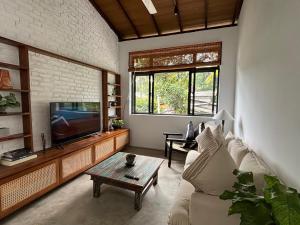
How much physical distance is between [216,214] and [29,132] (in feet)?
8.17

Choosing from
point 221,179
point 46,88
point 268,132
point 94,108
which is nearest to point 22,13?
point 46,88

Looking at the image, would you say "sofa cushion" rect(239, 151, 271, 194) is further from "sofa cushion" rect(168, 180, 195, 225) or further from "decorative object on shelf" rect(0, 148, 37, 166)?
"decorative object on shelf" rect(0, 148, 37, 166)

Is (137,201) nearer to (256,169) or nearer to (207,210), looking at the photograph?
(207,210)

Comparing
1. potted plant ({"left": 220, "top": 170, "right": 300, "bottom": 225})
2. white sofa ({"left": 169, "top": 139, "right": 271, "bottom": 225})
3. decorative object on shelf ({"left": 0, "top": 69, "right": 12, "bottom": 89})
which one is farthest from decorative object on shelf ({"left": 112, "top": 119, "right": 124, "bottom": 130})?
potted plant ({"left": 220, "top": 170, "right": 300, "bottom": 225})

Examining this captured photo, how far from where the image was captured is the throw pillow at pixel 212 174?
1.30m

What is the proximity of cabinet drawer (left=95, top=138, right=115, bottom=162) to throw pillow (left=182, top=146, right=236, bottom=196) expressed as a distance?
7.81 ft

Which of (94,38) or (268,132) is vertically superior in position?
(94,38)

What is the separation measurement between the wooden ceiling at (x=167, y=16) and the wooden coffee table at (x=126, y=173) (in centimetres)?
311

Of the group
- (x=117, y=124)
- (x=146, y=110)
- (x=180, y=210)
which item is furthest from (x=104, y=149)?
(x=180, y=210)

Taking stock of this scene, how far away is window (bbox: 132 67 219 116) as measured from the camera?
419cm

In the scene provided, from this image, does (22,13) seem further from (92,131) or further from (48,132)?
(92,131)

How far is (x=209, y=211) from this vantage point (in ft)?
3.95

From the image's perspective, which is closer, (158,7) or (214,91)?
(158,7)

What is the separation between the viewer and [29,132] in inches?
95.0
